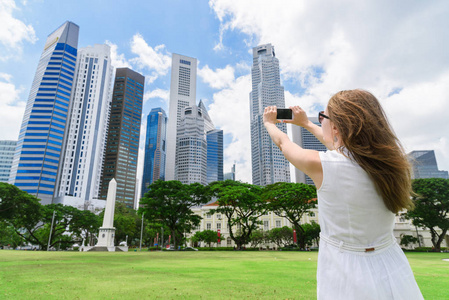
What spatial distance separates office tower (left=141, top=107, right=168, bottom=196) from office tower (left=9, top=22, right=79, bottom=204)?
3368 inches

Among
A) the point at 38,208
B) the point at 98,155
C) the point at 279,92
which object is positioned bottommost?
the point at 38,208

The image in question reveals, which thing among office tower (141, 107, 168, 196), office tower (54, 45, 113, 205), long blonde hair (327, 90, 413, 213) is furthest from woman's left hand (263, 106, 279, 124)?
office tower (141, 107, 168, 196)

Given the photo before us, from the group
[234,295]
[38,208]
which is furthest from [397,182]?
[38,208]

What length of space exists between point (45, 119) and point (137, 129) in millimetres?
46045

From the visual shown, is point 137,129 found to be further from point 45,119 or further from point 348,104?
point 348,104

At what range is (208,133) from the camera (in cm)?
15412

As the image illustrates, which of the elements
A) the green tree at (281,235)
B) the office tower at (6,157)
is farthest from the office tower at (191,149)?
the green tree at (281,235)

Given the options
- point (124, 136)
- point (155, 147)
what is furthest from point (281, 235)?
point (155, 147)

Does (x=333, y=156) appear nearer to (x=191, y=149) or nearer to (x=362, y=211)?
(x=362, y=211)

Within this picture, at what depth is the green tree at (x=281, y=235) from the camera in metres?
45.6

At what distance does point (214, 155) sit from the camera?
149 m

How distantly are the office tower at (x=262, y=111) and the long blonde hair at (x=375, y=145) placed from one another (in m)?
122

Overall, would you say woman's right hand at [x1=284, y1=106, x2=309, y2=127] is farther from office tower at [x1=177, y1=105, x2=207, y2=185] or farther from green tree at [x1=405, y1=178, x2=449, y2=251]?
office tower at [x1=177, y1=105, x2=207, y2=185]

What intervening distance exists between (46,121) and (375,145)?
105767 mm
